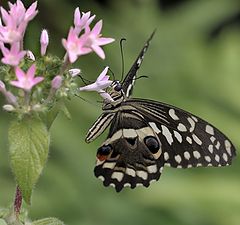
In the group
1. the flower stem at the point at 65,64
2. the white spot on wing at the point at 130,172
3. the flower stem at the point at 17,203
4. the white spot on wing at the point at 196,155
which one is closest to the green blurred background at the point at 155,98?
the white spot on wing at the point at 130,172

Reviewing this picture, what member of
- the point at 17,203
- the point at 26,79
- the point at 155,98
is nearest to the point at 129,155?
the point at 17,203

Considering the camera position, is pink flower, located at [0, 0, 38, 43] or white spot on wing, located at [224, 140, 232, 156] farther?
white spot on wing, located at [224, 140, 232, 156]

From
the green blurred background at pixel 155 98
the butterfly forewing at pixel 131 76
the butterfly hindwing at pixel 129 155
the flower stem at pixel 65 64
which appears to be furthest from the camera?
the green blurred background at pixel 155 98

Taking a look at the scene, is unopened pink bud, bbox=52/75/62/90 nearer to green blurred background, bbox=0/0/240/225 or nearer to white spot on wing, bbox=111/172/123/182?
white spot on wing, bbox=111/172/123/182

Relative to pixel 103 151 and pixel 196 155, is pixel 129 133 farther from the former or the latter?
pixel 196 155

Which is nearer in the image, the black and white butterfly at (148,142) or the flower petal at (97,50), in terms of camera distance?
the flower petal at (97,50)

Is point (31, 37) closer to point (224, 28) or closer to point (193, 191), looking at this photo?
point (193, 191)

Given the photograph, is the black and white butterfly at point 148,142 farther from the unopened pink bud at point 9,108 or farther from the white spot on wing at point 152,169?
the unopened pink bud at point 9,108

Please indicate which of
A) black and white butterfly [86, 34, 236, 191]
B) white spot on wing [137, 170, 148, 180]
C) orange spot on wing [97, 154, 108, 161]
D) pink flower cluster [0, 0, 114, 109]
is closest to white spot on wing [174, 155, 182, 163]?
black and white butterfly [86, 34, 236, 191]
